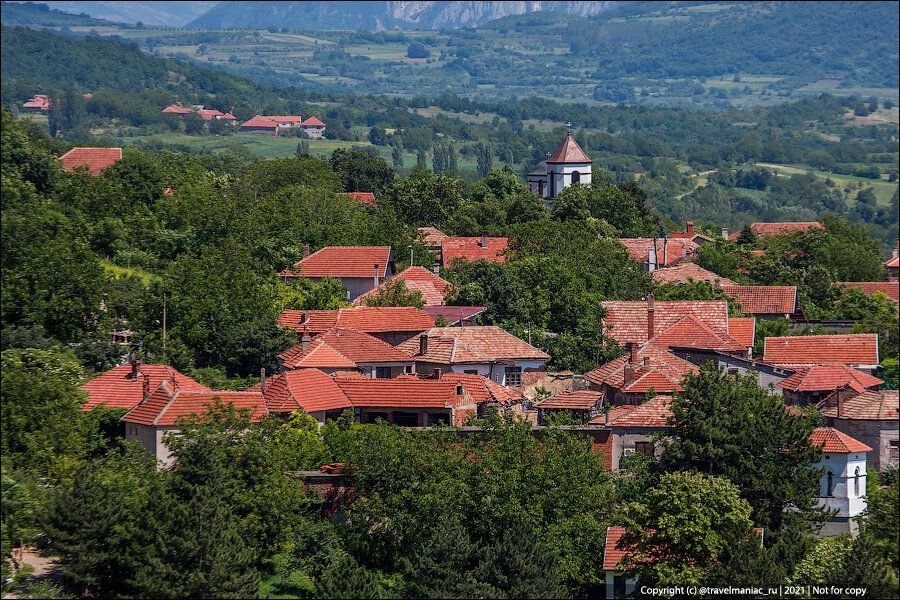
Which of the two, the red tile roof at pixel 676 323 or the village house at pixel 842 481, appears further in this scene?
the red tile roof at pixel 676 323

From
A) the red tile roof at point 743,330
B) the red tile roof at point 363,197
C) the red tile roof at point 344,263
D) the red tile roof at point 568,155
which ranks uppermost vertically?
the red tile roof at point 568,155

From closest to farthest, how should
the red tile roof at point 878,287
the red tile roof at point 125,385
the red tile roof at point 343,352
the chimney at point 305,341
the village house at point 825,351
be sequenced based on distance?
the red tile roof at point 125,385
the red tile roof at point 343,352
the chimney at point 305,341
the village house at point 825,351
the red tile roof at point 878,287

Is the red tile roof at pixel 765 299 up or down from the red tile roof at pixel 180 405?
down

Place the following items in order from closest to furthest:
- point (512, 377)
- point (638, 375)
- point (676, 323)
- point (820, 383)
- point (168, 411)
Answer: point (168, 411) < point (820, 383) < point (638, 375) < point (512, 377) < point (676, 323)

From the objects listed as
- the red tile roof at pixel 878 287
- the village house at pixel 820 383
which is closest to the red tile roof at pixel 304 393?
the village house at pixel 820 383

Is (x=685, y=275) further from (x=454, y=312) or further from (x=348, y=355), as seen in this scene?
(x=348, y=355)

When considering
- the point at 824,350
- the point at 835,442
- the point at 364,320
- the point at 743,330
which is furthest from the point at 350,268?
the point at 835,442

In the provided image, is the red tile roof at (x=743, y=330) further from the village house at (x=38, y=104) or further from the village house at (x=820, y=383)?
the village house at (x=38, y=104)
